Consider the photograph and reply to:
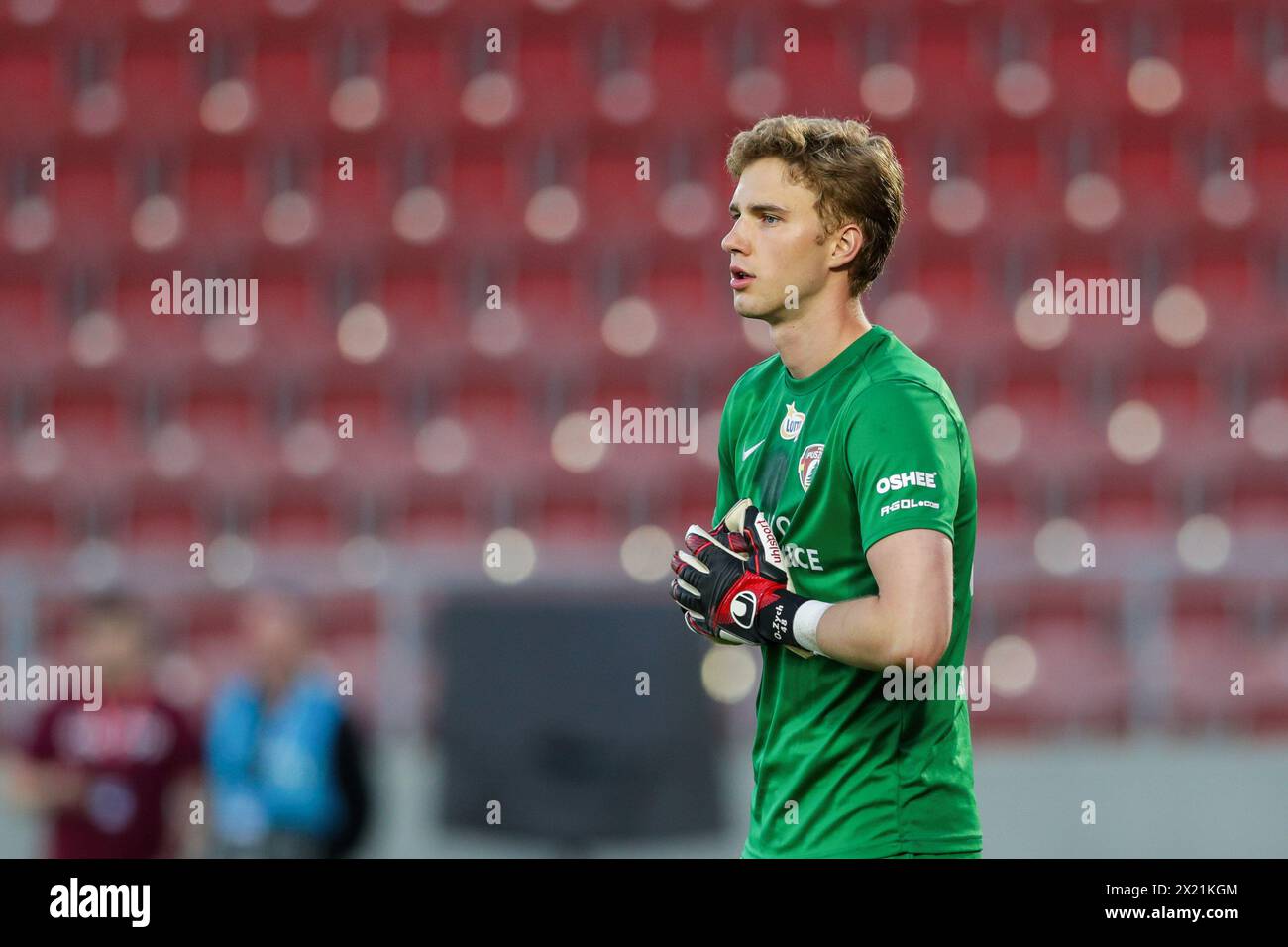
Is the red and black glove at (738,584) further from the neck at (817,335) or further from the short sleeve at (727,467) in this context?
the neck at (817,335)

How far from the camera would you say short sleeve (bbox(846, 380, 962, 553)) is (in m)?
2.15

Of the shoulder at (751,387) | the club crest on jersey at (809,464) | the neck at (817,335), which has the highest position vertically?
the neck at (817,335)

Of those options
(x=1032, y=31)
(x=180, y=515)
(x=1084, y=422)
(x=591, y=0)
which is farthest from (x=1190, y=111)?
(x=180, y=515)

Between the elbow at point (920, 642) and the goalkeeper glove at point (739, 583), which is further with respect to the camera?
the goalkeeper glove at point (739, 583)

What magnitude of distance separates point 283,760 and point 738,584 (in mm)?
2652

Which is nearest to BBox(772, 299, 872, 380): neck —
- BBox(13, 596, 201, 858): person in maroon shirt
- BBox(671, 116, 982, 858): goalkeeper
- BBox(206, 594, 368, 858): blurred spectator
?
BBox(671, 116, 982, 858): goalkeeper

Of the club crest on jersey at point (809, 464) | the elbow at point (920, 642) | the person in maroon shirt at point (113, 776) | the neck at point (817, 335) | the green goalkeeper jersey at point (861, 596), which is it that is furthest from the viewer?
the person in maroon shirt at point (113, 776)

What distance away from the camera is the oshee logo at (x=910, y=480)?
2148 millimetres

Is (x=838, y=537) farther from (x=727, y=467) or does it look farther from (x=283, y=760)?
(x=283, y=760)

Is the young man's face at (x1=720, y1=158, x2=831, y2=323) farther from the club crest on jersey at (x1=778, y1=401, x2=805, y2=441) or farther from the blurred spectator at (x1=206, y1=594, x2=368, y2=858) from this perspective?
the blurred spectator at (x1=206, y1=594, x2=368, y2=858)

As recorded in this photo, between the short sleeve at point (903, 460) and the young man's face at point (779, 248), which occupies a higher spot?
the young man's face at point (779, 248)

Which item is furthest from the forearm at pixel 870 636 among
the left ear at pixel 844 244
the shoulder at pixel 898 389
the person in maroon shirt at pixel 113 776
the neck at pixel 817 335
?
the person in maroon shirt at pixel 113 776

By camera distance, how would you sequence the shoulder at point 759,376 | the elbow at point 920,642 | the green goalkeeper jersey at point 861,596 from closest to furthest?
the elbow at point 920,642 → the green goalkeeper jersey at point 861,596 → the shoulder at point 759,376
